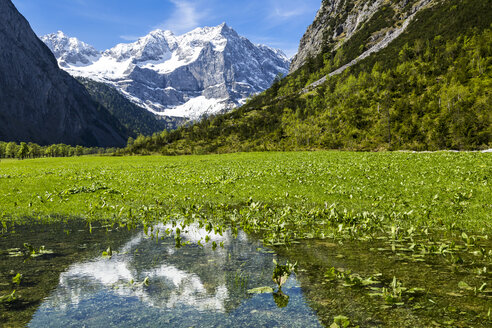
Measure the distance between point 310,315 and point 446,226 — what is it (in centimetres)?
800

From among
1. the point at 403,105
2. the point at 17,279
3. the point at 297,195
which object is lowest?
the point at 17,279

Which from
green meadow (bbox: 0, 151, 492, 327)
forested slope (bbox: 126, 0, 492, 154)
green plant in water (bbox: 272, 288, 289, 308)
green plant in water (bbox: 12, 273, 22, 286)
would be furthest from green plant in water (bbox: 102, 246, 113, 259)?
forested slope (bbox: 126, 0, 492, 154)

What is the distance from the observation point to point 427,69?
108750 millimetres

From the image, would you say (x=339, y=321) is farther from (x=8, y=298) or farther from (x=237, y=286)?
(x=8, y=298)

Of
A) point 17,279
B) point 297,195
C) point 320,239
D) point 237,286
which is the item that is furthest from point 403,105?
point 17,279

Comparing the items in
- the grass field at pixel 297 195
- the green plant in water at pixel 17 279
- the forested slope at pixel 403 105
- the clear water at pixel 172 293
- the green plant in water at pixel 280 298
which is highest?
the forested slope at pixel 403 105

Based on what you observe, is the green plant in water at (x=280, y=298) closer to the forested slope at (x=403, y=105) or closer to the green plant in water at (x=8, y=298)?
the green plant in water at (x=8, y=298)

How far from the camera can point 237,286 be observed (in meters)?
6.57

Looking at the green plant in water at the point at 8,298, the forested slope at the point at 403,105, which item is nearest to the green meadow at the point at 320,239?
the green plant in water at the point at 8,298

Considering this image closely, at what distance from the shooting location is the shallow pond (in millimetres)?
5180

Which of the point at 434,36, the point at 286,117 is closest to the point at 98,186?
the point at 286,117

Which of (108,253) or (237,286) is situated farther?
(108,253)

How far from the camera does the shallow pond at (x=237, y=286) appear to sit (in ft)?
17.0

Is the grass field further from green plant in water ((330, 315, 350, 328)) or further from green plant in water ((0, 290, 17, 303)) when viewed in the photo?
green plant in water ((0, 290, 17, 303))
